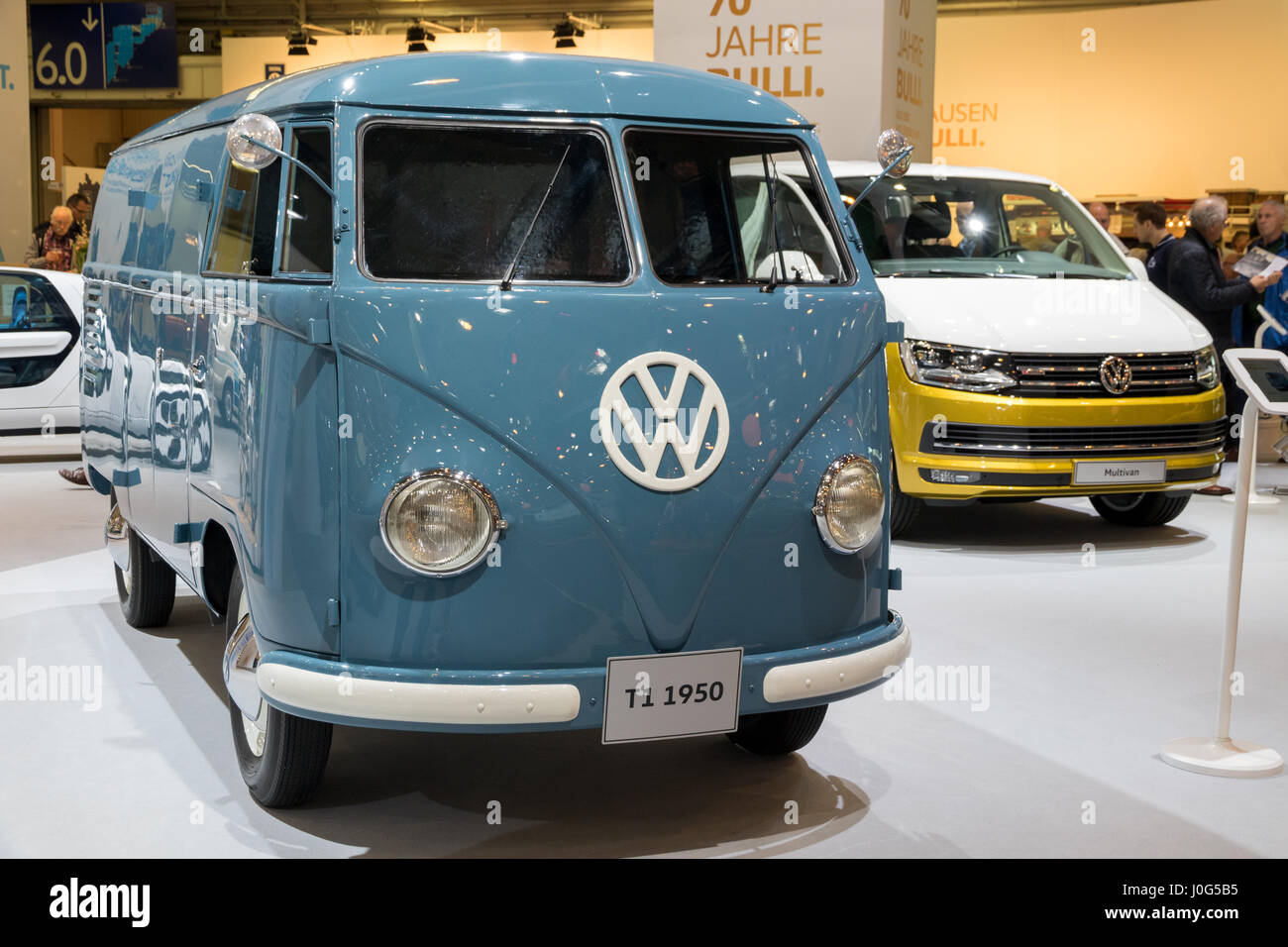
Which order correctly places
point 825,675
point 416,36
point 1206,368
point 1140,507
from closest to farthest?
point 825,675, point 1206,368, point 1140,507, point 416,36

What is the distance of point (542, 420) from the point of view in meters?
3.39

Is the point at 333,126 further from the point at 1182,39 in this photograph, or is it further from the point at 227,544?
the point at 1182,39

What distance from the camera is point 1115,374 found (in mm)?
7430

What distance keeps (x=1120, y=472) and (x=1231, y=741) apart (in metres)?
3.19

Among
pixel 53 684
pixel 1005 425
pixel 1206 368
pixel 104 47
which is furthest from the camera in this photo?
pixel 104 47

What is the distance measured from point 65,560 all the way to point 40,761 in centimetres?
324

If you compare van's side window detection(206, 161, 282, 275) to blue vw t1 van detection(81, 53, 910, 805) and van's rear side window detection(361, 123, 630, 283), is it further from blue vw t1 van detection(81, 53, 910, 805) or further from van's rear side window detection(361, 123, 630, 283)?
van's rear side window detection(361, 123, 630, 283)

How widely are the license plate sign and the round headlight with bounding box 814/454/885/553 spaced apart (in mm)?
3982

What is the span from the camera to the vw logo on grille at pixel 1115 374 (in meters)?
7.41

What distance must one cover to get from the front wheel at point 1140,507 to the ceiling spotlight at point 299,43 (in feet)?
50.2

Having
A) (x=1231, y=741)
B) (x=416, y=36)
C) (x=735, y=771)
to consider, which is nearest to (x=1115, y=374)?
(x=1231, y=741)

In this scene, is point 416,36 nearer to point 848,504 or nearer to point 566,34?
point 566,34

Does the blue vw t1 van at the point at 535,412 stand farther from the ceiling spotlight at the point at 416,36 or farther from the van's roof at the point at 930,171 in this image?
the ceiling spotlight at the point at 416,36

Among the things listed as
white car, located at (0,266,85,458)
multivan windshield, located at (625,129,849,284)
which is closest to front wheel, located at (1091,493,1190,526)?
multivan windshield, located at (625,129,849,284)
